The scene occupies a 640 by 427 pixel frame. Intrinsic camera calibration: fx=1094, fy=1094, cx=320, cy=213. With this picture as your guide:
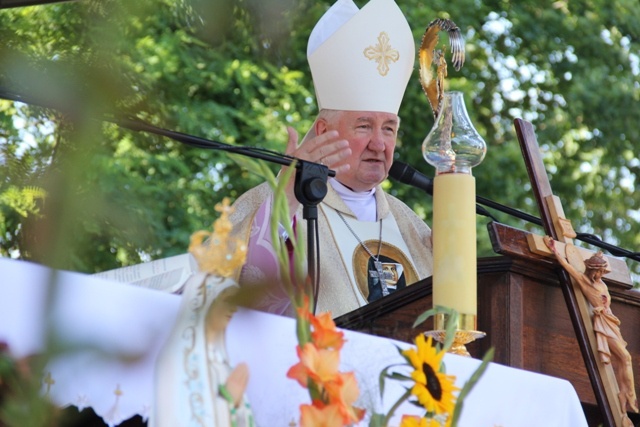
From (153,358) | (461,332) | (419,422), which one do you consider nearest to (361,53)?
(461,332)

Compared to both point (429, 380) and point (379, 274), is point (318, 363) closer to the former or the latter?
point (429, 380)

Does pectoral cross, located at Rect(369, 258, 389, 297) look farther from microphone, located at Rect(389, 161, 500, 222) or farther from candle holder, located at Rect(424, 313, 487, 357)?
candle holder, located at Rect(424, 313, 487, 357)

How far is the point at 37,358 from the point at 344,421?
66 centimetres

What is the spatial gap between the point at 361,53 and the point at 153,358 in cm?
441

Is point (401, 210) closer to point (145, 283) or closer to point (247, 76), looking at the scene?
point (145, 283)

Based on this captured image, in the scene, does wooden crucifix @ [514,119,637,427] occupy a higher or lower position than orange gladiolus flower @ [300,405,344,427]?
higher

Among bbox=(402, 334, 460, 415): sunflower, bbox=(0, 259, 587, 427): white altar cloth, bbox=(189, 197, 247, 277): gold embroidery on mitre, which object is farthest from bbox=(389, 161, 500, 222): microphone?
bbox=(189, 197, 247, 277): gold embroidery on mitre

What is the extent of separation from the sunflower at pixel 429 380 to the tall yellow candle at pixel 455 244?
1001 millimetres

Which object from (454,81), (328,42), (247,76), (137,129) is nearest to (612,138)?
(454,81)

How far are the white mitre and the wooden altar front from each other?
1.96 metres

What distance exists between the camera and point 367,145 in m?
4.52

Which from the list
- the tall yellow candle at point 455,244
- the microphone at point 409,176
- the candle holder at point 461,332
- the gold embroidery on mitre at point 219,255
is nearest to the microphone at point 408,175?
the microphone at point 409,176

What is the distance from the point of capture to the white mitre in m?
4.76

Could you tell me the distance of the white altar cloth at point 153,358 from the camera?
43 cm
